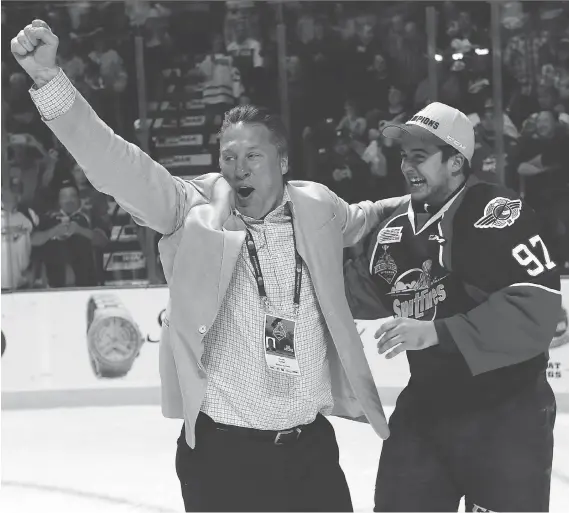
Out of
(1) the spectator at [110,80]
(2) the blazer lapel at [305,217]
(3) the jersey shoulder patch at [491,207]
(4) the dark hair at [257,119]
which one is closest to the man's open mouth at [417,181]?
(3) the jersey shoulder patch at [491,207]

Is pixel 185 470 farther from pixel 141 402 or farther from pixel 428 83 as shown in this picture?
pixel 428 83

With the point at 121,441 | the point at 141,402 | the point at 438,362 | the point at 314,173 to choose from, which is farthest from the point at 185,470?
the point at 314,173

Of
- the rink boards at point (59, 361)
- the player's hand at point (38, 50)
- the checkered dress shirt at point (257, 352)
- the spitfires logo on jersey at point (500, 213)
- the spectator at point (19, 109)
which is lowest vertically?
the rink boards at point (59, 361)

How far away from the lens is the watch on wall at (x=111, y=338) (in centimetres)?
583

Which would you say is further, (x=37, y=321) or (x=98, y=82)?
(x=98, y=82)

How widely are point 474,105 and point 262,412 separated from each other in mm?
4725

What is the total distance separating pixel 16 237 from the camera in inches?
243

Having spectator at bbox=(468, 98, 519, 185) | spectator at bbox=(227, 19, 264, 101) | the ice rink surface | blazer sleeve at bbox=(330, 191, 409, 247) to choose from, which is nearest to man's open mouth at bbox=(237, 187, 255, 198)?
blazer sleeve at bbox=(330, 191, 409, 247)

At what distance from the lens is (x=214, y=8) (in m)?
6.59

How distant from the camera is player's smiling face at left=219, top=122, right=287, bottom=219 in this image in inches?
77.2

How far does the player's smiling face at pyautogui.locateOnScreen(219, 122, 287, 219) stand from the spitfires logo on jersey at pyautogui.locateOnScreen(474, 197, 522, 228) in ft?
1.59

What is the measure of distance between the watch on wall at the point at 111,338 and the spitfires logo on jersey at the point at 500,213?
406 cm

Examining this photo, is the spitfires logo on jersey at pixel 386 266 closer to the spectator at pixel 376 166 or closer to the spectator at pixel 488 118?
the spectator at pixel 376 166

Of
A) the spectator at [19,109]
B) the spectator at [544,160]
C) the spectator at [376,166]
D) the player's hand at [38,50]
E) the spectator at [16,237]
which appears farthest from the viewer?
the spectator at [19,109]
